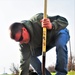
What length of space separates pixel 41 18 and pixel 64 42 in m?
0.21

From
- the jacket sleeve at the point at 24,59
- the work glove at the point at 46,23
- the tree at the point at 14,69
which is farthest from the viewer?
the tree at the point at 14,69

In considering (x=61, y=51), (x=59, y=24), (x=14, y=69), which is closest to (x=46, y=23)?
(x=59, y=24)

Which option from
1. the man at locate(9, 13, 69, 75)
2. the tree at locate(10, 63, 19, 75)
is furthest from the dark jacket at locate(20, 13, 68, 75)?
the tree at locate(10, 63, 19, 75)

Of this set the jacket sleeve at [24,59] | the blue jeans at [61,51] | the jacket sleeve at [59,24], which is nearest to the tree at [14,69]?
the jacket sleeve at [24,59]

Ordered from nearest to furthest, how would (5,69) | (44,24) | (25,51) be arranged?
(44,24) → (25,51) → (5,69)

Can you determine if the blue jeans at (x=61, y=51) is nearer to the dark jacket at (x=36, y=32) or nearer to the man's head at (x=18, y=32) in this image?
the dark jacket at (x=36, y=32)

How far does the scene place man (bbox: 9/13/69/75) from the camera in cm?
231

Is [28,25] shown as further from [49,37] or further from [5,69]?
[5,69]

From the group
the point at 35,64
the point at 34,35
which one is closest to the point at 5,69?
the point at 35,64

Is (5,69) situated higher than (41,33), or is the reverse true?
(41,33)

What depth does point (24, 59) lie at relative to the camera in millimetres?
2471

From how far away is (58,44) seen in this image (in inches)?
92.0

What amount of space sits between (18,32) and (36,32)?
0.13 m

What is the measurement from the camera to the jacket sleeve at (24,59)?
8.05ft
